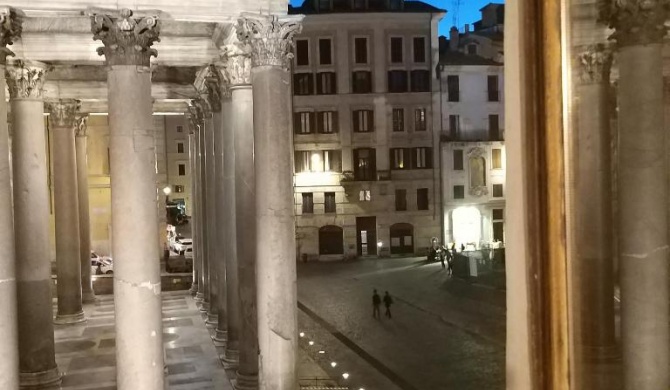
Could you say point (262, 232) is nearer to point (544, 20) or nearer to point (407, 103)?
point (544, 20)

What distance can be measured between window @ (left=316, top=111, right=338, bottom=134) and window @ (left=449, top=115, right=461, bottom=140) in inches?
348

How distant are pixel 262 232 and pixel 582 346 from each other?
8.61m

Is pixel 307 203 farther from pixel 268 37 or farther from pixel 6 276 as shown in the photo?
pixel 6 276

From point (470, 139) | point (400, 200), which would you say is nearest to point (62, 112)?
point (400, 200)

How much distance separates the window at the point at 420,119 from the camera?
48.4 m

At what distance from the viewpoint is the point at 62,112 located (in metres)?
22.4

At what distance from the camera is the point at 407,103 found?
48469 millimetres

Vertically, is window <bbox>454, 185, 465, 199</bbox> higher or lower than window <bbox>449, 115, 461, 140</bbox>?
lower

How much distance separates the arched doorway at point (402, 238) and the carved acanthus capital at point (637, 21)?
4447 centimetres

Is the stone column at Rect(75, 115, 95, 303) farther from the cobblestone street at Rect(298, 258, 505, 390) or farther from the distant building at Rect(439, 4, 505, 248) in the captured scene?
the distant building at Rect(439, 4, 505, 248)

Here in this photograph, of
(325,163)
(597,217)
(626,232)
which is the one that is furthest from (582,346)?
(325,163)

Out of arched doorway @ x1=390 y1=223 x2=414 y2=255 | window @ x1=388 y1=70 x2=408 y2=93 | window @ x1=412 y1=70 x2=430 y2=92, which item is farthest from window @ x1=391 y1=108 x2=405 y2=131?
arched doorway @ x1=390 y1=223 x2=414 y2=255

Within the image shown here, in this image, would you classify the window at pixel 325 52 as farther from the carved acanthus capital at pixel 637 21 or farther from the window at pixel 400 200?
the carved acanthus capital at pixel 637 21

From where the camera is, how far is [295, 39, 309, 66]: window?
47531 millimetres
